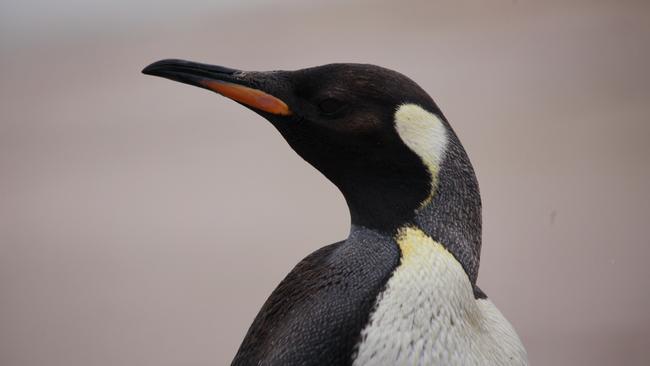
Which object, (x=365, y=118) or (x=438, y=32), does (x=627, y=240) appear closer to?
(x=438, y=32)

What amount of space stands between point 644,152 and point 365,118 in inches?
51.1

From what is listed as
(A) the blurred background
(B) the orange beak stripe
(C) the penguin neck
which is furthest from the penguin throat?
(A) the blurred background

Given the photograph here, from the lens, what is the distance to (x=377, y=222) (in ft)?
2.18

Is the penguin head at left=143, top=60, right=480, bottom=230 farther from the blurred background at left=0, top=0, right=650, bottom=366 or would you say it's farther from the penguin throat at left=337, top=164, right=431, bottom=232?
the blurred background at left=0, top=0, right=650, bottom=366

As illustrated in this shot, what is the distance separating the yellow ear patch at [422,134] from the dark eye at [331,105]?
0.05 meters

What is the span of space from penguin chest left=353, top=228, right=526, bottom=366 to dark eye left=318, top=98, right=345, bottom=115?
5.0 inches

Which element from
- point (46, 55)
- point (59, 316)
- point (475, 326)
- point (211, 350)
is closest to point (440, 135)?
point (475, 326)

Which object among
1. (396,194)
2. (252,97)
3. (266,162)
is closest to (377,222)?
(396,194)

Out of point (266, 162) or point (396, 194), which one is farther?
point (266, 162)

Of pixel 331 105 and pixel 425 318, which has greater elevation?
pixel 331 105

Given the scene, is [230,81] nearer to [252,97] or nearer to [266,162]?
[252,97]

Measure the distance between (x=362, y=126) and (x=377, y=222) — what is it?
0.09 m

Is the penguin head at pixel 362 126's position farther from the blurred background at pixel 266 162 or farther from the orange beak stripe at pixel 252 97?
the blurred background at pixel 266 162

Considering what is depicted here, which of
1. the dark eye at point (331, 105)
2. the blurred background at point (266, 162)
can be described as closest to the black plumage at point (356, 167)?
the dark eye at point (331, 105)
